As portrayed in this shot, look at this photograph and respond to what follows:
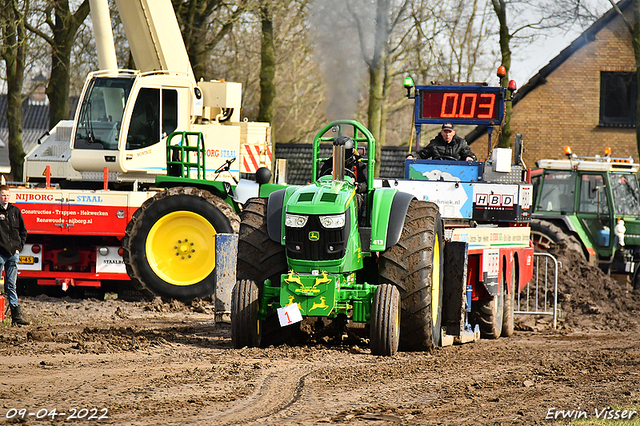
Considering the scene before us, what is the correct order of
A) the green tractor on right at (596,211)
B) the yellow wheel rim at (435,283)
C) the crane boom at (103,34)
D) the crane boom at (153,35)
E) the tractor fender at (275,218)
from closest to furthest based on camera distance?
the tractor fender at (275,218)
the yellow wheel rim at (435,283)
the crane boom at (103,34)
the crane boom at (153,35)
the green tractor on right at (596,211)

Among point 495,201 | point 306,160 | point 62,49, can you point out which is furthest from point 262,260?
point 306,160

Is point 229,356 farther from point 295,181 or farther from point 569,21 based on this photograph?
point 295,181

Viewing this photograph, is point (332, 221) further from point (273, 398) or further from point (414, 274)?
point (273, 398)

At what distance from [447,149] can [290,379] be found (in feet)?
20.7

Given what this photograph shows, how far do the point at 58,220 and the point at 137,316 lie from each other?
200 centimetres

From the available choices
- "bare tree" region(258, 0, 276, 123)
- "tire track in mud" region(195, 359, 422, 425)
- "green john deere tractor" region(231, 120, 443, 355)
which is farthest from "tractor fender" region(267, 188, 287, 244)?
"bare tree" region(258, 0, 276, 123)

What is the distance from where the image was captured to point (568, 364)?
8219 millimetres

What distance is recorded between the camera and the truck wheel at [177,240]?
12.4 metres

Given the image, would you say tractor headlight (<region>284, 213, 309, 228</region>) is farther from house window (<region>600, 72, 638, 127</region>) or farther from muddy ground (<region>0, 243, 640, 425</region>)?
house window (<region>600, 72, 638, 127</region>)

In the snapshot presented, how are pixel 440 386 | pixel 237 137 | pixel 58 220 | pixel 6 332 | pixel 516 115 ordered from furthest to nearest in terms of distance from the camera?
pixel 516 115, pixel 237 137, pixel 58 220, pixel 6 332, pixel 440 386

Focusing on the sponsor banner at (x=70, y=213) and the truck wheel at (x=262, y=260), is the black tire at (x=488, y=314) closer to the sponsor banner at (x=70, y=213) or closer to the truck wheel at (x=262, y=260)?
the truck wheel at (x=262, y=260)

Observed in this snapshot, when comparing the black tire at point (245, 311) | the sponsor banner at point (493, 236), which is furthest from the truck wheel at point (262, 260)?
the sponsor banner at point (493, 236)

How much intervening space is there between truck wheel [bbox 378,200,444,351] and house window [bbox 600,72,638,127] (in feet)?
76.8

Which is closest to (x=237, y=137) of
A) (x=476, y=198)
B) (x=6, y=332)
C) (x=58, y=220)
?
(x=58, y=220)
